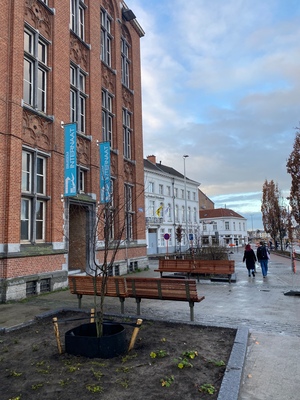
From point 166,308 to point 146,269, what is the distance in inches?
504

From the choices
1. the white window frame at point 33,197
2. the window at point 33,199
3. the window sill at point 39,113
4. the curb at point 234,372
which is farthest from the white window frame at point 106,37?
the curb at point 234,372

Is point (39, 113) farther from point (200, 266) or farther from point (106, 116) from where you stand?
point (200, 266)

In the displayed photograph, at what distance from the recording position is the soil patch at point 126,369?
3936 millimetres

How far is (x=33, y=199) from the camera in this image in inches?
484

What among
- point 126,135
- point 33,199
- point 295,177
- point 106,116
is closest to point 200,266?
point 33,199

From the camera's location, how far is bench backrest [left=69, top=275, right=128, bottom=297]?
8070 millimetres

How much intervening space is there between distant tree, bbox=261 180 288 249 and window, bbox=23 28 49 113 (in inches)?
1514

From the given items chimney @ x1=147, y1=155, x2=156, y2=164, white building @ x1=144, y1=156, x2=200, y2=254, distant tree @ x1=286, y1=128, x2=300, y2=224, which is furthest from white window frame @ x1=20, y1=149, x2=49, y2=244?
chimney @ x1=147, y1=155, x2=156, y2=164

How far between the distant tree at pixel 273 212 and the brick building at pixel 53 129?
101 feet

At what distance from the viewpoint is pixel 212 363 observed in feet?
15.6

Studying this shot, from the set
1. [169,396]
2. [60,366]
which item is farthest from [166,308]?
[169,396]

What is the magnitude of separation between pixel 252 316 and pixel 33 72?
11.6 meters

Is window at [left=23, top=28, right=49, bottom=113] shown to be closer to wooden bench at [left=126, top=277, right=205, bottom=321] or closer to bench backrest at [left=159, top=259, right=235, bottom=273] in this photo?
wooden bench at [left=126, top=277, right=205, bottom=321]

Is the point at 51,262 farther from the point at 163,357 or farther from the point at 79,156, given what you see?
the point at 163,357
